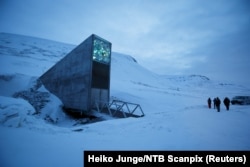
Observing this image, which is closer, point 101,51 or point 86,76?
point 86,76

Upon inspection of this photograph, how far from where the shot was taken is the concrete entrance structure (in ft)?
49.9

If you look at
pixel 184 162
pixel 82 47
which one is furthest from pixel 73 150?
pixel 82 47

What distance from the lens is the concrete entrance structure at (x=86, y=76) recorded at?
15.2 m

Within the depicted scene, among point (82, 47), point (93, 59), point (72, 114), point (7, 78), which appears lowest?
point (72, 114)

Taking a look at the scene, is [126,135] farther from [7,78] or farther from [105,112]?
[7,78]

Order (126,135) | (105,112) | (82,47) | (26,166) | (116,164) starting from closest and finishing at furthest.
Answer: (26,166) < (116,164) < (126,135) < (105,112) < (82,47)

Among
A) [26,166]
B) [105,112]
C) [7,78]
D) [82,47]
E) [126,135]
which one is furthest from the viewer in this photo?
[7,78]

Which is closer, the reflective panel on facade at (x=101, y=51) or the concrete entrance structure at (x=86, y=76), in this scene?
the concrete entrance structure at (x=86, y=76)

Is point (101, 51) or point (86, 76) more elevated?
point (101, 51)

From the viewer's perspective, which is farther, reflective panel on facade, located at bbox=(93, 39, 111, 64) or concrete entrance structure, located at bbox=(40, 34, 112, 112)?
reflective panel on facade, located at bbox=(93, 39, 111, 64)

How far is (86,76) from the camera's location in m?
15.3

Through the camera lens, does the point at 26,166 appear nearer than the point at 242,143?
Yes

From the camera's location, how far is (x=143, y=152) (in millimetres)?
4750

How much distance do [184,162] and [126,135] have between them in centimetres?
264
